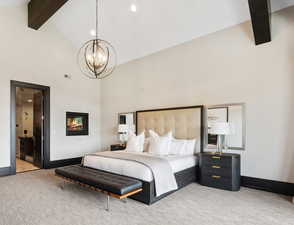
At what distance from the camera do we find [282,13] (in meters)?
3.83

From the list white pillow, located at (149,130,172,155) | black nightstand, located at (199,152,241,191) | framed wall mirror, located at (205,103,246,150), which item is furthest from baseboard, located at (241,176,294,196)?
white pillow, located at (149,130,172,155)

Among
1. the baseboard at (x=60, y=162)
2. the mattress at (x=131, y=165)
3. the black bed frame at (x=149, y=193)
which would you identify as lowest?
the baseboard at (x=60, y=162)

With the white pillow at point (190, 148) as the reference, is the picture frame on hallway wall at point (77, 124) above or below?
above

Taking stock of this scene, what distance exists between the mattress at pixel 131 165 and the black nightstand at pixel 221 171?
13.5 inches

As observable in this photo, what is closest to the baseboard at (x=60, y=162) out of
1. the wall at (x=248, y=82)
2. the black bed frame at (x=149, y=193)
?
the wall at (x=248, y=82)

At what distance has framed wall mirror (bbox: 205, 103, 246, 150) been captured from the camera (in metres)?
4.24

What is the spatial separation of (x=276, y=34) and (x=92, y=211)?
16.1ft

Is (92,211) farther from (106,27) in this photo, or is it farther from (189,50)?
(106,27)

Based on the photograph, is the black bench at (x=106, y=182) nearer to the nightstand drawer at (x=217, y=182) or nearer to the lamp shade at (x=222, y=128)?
the nightstand drawer at (x=217, y=182)

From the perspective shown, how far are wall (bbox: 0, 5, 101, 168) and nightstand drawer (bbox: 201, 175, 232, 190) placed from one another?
4748 millimetres

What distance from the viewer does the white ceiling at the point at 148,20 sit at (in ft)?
13.6

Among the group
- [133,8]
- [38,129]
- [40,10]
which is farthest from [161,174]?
[40,10]

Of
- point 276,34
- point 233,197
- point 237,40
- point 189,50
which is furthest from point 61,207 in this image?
point 276,34

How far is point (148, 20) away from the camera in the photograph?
4.89 metres
